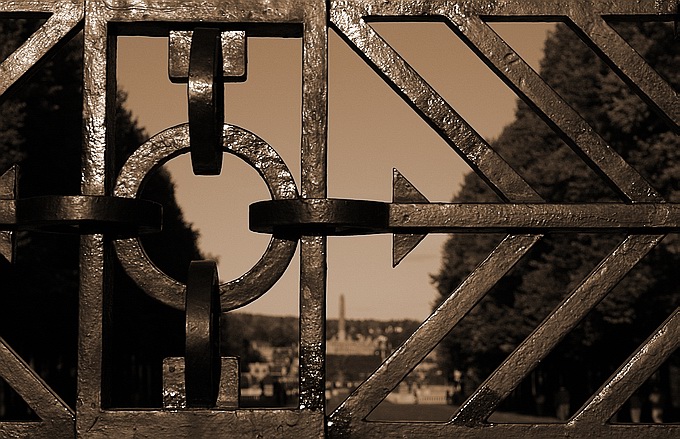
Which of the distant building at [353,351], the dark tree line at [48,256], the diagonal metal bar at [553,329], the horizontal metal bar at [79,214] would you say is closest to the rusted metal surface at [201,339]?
the horizontal metal bar at [79,214]

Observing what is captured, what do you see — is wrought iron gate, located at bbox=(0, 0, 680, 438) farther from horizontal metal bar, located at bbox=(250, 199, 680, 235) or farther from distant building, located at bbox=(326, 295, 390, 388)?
distant building, located at bbox=(326, 295, 390, 388)

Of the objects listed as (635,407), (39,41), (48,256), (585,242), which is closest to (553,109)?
(39,41)

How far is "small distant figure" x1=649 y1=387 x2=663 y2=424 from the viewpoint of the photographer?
99.8ft

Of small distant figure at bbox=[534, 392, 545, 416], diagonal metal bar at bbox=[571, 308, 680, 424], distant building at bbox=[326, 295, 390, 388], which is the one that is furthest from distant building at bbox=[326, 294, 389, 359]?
diagonal metal bar at bbox=[571, 308, 680, 424]

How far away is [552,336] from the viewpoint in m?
3.04

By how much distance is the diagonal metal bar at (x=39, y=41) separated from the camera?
120 inches

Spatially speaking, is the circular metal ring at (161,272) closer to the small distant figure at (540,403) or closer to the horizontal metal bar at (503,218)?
the horizontal metal bar at (503,218)

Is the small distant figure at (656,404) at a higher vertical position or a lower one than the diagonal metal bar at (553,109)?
lower

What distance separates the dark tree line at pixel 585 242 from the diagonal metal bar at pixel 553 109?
55.5 ft

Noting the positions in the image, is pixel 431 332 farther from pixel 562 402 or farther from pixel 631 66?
pixel 562 402

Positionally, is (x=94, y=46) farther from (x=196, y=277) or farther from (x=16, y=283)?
(x=16, y=283)

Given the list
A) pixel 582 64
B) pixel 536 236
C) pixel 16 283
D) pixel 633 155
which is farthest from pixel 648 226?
pixel 582 64

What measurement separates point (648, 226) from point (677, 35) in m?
0.58

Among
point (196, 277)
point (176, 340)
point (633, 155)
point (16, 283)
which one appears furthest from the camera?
point (176, 340)
